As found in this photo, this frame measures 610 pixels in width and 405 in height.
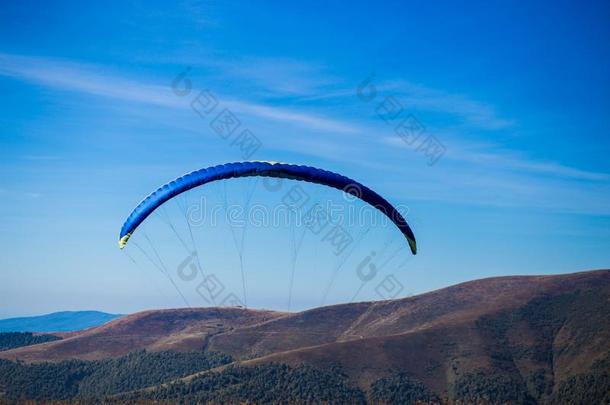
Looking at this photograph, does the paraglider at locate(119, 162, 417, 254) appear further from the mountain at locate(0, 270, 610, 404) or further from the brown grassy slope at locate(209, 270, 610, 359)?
the brown grassy slope at locate(209, 270, 610, 359)

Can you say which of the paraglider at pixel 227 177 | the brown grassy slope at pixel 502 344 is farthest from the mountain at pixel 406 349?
the paraglider at pixel 227 177

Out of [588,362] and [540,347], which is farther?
[540,347]

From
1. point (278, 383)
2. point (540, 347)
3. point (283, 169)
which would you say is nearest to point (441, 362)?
point (540, 347)

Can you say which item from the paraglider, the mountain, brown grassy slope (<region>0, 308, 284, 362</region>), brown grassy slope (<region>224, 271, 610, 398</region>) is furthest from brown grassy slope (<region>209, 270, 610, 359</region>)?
the paraglider

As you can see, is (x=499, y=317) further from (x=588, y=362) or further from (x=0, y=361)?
(x=0, y=361)

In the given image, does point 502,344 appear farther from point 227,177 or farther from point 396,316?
point 227,177

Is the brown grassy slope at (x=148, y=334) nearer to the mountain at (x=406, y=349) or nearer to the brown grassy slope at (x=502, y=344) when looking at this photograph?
the mountain at (x=406, y=349)

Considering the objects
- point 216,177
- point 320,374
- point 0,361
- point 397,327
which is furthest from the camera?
point 397,327
